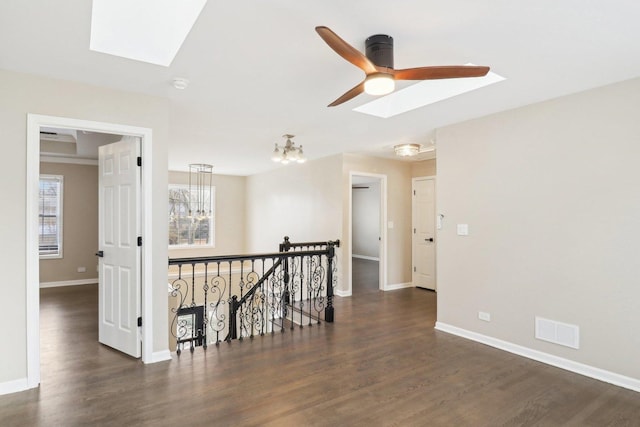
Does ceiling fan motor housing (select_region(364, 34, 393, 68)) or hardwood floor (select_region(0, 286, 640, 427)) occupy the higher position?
ceiling fan motor housing (select_region(364, 34, 393, 68))

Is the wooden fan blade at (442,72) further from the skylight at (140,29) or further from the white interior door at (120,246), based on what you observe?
the white interior door at (120,246)

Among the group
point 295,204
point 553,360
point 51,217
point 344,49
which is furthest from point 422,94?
point 51,217

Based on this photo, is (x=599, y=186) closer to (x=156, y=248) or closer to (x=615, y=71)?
(x=615, y=71)

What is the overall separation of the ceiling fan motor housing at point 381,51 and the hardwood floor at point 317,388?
2376 mm

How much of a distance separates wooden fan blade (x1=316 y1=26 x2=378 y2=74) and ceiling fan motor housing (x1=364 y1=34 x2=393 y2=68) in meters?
0.20

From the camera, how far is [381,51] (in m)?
2.19

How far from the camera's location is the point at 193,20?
2107mm

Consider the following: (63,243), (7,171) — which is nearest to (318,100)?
(7,171)

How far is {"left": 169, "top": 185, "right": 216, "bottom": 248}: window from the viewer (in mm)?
9203

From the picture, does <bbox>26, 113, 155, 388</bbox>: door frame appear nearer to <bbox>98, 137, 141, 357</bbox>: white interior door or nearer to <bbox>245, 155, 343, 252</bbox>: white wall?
<bbox>98, 137, 141, 357</bbox>: white interior door

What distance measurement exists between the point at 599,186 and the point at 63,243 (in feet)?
28.8

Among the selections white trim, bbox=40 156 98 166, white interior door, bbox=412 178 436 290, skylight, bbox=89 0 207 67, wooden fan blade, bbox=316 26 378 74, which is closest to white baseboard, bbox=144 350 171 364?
skylight, bbox=89 0 207 67

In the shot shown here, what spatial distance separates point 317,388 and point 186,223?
7645 mm

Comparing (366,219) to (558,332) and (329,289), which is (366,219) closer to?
(329,289)
